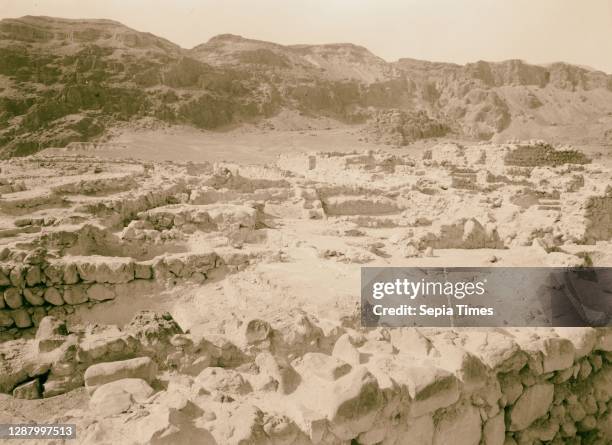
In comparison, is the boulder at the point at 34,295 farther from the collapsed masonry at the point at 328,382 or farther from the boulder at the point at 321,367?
the boulder at the point at 321,367

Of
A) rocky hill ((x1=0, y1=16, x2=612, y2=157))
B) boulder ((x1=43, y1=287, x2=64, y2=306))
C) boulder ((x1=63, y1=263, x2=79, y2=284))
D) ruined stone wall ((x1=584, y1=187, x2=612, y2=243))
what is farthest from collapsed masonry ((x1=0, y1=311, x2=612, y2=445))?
rocky hill ((x1=0, y1=16, x2=612, y2=157))

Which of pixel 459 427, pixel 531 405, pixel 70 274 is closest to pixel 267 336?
pixel 459 427

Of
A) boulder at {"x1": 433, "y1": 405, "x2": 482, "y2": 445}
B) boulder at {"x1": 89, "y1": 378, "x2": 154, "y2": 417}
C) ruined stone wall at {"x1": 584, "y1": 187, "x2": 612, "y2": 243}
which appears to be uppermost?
ruined stone wall at {"x1": 584, "y1": 187, "x2": 612, "y2": 243}

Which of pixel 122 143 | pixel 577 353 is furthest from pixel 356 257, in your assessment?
pixel 122 143

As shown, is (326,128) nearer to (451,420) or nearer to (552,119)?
(552,119)

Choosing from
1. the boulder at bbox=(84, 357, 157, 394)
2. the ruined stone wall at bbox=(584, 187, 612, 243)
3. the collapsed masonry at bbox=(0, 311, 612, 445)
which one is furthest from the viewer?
the ruined stone wall at bbox=(584, 187, 612, 243)

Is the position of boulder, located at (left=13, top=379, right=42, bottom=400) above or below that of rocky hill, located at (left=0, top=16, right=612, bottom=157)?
below

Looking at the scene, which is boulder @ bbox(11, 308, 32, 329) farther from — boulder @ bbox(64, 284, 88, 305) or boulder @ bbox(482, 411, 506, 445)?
boulder @ bbox(482, 411, 506, 445)

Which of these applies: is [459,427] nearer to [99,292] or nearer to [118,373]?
[118,373]
